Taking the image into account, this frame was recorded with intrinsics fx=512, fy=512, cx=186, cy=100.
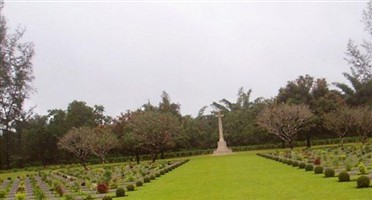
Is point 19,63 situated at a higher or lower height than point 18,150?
higher

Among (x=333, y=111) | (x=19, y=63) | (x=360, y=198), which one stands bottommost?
(x=360, y=198)

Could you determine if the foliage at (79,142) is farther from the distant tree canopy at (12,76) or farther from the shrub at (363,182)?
the shrub at (363,182)

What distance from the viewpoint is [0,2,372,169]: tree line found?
172 feet

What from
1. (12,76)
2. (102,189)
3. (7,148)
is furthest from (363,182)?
(7,148)

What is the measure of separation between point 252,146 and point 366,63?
28.1 metres

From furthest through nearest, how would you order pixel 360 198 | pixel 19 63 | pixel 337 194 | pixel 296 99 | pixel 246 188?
pixel 296 99 < pixel 19 63 < pixel 246 188 < pixel 337 194 < pixel 360 198

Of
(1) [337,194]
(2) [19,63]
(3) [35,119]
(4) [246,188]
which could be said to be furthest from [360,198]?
(3) [35,119]

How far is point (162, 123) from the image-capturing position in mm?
54125

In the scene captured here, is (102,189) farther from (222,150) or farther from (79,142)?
(222,150)

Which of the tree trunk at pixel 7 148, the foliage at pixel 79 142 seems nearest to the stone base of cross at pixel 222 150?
the foliage at pixel 79 142

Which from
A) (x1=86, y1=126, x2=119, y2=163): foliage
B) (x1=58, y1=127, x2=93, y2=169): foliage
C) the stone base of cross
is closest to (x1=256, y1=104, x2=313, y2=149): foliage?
the stone base of cross

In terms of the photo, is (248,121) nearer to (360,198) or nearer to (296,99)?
(296,99)

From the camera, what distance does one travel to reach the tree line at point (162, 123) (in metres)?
52.3

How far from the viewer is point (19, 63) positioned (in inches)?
1890
